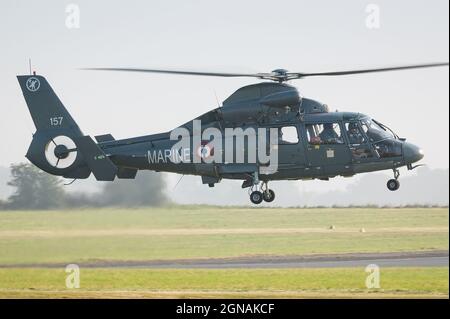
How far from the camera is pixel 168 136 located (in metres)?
29.1

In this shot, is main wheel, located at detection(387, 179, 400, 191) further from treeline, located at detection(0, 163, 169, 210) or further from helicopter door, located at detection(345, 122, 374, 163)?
treeline, located at detection(0, 163, 169, 210)

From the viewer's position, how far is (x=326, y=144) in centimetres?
2836

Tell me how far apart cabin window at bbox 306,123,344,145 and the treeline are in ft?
24.8

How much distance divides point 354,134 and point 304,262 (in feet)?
57.5

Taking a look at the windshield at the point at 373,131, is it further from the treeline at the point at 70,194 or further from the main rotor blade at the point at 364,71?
the treeline at the point at 70,194

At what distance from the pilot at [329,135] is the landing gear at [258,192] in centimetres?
→ 220

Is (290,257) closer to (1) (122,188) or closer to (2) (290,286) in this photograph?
(2) (290,286)

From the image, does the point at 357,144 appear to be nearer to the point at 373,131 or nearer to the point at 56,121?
the point at 373,131

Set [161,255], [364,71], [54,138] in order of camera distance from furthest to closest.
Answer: [161,255]
[54,138]
[364,71]

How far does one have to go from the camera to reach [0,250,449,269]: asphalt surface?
138 ft

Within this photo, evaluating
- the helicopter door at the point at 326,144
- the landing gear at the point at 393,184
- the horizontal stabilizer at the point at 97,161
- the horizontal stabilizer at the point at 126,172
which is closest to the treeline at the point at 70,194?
the horizontal stabilizer at the point at 126,172

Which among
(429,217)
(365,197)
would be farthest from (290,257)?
(365,197)

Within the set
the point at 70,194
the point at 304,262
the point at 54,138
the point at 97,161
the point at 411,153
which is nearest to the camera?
the point at 411,153

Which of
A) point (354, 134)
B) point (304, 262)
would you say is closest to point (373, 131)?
point (354, 134)
